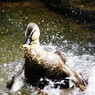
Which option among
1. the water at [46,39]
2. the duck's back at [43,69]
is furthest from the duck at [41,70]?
the water at [46,39]

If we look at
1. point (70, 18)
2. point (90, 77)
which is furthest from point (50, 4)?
point (90, 77)

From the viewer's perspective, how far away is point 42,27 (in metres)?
6.50

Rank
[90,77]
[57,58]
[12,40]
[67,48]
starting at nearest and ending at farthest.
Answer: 1. [57,58]
2. [90,77]
3. [67,48]
4. [12,40]

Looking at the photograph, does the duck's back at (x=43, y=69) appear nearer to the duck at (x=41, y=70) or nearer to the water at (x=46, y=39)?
the duck at (x=41, y=70)

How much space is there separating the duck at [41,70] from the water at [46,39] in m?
0.15

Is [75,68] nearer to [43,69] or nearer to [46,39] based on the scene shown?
[43,69]

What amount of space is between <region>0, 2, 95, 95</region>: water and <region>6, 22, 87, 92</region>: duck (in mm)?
149

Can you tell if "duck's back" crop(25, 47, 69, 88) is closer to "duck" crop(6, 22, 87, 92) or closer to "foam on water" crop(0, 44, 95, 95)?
"duck" crop(6, 22, 87, 92)

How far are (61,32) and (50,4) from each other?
2.03 metres

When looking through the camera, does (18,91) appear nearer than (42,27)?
Yes

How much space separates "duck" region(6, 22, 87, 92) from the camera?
3.73 metres

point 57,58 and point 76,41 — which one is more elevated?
point 57,58

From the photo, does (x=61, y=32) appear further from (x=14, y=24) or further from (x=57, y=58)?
(x=57, y=58)

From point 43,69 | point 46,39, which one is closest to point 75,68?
point 43,69
